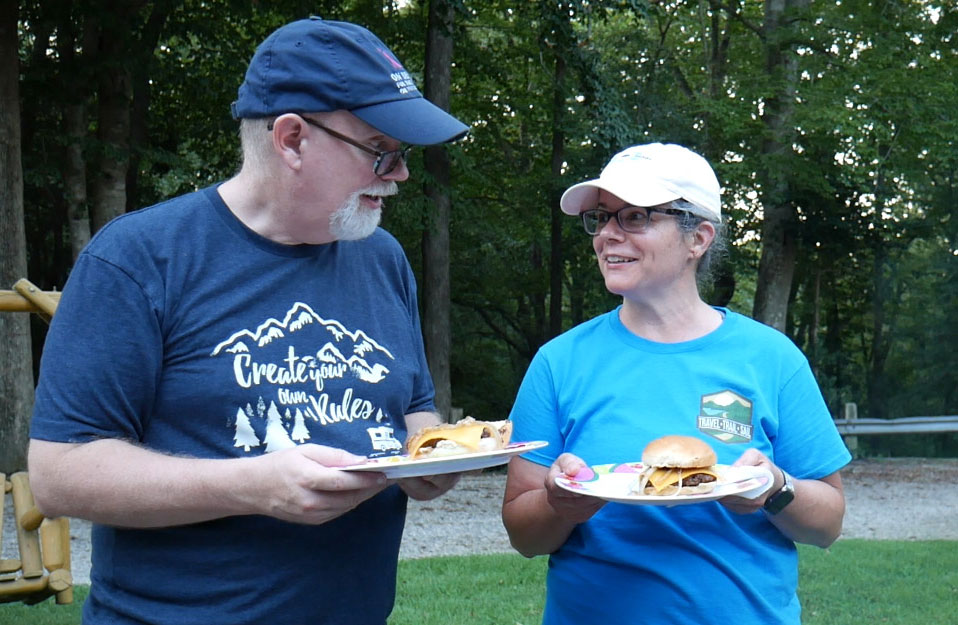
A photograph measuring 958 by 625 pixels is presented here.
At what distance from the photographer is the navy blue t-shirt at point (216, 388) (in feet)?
6.82

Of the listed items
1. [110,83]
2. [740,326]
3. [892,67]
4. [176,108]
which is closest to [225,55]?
[110,83]

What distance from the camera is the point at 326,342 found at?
234 centimetres

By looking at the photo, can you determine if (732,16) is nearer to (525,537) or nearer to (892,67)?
(892,67)

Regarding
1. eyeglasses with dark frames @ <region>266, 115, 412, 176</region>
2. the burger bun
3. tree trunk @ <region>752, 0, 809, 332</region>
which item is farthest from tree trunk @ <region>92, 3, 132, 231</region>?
the burger bun

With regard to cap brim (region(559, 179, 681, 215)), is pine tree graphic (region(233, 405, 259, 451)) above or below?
below

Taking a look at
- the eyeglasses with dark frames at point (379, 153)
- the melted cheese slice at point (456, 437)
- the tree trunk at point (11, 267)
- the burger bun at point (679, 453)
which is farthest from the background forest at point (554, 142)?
the burger bun at point (679, 453)

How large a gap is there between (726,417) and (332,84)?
124cm

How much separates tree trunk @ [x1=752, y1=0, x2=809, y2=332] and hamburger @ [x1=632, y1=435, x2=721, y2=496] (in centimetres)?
1569

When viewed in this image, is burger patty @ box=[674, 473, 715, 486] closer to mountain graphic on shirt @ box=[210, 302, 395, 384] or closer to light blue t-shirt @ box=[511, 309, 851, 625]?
light blue t-shirt @ box=[511, 309, 851, 625]

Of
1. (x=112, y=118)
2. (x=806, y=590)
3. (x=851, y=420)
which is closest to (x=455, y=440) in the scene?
(x=806, y=590)

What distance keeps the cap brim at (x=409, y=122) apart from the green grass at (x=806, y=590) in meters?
4.90

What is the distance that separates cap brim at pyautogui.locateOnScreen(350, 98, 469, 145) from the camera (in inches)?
91.3

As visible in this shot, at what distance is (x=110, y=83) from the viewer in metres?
15.1

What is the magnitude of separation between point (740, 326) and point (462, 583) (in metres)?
5.47
